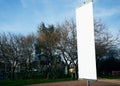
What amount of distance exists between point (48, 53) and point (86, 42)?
3056cm

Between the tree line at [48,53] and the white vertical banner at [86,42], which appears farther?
A: the tree line at [48,53]

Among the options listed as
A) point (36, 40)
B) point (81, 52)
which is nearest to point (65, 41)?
point (36, 40)

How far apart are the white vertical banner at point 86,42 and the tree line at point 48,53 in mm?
24749

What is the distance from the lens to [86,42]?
7.91 m

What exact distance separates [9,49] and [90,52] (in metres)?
31.0

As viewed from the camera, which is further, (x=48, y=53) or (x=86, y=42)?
(x=48, y=53)

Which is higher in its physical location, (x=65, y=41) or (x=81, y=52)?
(x=65, y=41)

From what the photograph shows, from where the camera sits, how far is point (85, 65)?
8055 millimetres

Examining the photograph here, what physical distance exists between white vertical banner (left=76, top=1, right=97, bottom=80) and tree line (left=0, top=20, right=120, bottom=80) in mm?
24749

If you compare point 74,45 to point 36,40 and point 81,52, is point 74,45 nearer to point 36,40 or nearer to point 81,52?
point 36,40

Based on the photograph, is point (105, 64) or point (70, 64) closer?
point (70, 64)

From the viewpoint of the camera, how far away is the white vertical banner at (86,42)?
762 cm

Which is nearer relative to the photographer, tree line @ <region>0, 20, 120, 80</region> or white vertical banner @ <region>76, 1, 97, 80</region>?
white vertical banner @ <region>76, 1, 97, 80</region>

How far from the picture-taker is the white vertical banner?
762 cm
